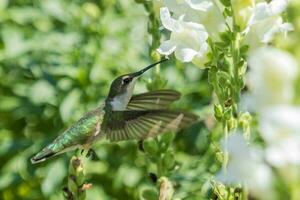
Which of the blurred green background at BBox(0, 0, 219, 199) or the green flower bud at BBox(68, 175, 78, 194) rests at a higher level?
the green flower bud at BBox(68, 175, 78, 194)

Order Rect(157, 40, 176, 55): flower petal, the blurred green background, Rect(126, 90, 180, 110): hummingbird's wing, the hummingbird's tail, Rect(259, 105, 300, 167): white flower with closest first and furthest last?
Rect(259, 105, 300, 167): white flower < Rect(157, 40, 176, 55): flower petal < Rect(126, 90, 180, 110): hummingbird's wing < the hummingbird's tail < the blurred green background

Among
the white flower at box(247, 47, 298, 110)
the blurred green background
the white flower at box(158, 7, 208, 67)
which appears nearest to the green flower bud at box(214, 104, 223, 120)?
the white flower at box(158, 7, 208, 67)

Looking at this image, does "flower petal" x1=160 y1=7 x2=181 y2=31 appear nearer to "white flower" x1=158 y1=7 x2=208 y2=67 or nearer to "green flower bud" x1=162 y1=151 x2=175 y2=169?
"white flower" x1=158 y1=7 x2=208 y2=67

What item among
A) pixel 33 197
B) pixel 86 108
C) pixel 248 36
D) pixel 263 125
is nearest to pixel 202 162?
pixel 86 108

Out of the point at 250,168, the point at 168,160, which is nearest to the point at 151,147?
the point at 168,160

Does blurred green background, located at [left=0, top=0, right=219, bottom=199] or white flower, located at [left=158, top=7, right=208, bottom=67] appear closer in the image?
white flower, located at [left=158, top=7, right=208, bottom=67]

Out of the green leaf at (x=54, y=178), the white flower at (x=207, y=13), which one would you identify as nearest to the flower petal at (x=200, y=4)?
the white flower at (x=207, y=13)

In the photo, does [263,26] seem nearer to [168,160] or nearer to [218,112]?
[218,112]
